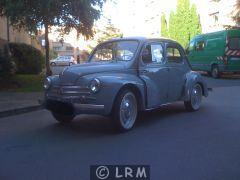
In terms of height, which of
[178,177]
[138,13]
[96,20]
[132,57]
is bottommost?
[178,177]

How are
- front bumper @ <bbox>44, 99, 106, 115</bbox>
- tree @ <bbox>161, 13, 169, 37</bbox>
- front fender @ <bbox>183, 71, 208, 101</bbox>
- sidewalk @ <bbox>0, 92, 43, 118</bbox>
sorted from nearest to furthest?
front bumper @ <bbox>44, 99, 106, 115</bbox>, front fender @ <bbox>183, 71, 208, 101</bbox>, sidewalk @ <bbox>0, 92, 43, 118</bbox>, tree @ <bbox>161, 13, 169, 37</bbox>

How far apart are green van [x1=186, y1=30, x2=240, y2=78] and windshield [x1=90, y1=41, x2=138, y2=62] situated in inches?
581

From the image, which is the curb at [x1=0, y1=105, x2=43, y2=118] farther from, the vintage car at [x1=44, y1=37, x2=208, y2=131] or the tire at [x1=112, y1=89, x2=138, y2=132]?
the tire at [x1=112, y1=89, x2=138, y2=132]

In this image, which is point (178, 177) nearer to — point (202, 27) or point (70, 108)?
point (70, 108)

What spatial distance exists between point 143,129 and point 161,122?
93 centimetres

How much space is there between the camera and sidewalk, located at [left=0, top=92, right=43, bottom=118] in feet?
38.4

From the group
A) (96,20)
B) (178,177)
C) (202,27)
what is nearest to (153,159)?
(178,177)

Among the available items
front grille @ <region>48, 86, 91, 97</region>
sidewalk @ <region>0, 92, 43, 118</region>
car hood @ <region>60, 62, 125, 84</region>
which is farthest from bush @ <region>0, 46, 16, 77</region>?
car hood @ <region>60, 62, 125, 84</region>

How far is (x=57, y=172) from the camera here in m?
6.16

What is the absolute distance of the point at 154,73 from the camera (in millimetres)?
10039

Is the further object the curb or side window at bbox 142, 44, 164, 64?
the curb

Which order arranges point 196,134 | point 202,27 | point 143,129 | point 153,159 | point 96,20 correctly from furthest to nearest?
point 202,27
point 96,20
point 143,129
point 196,134
point 153,159

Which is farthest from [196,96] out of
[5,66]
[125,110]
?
[5,66]

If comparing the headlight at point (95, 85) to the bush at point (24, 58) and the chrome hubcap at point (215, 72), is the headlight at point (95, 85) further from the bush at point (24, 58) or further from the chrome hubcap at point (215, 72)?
the chrome hubcap at point (215, 72)
